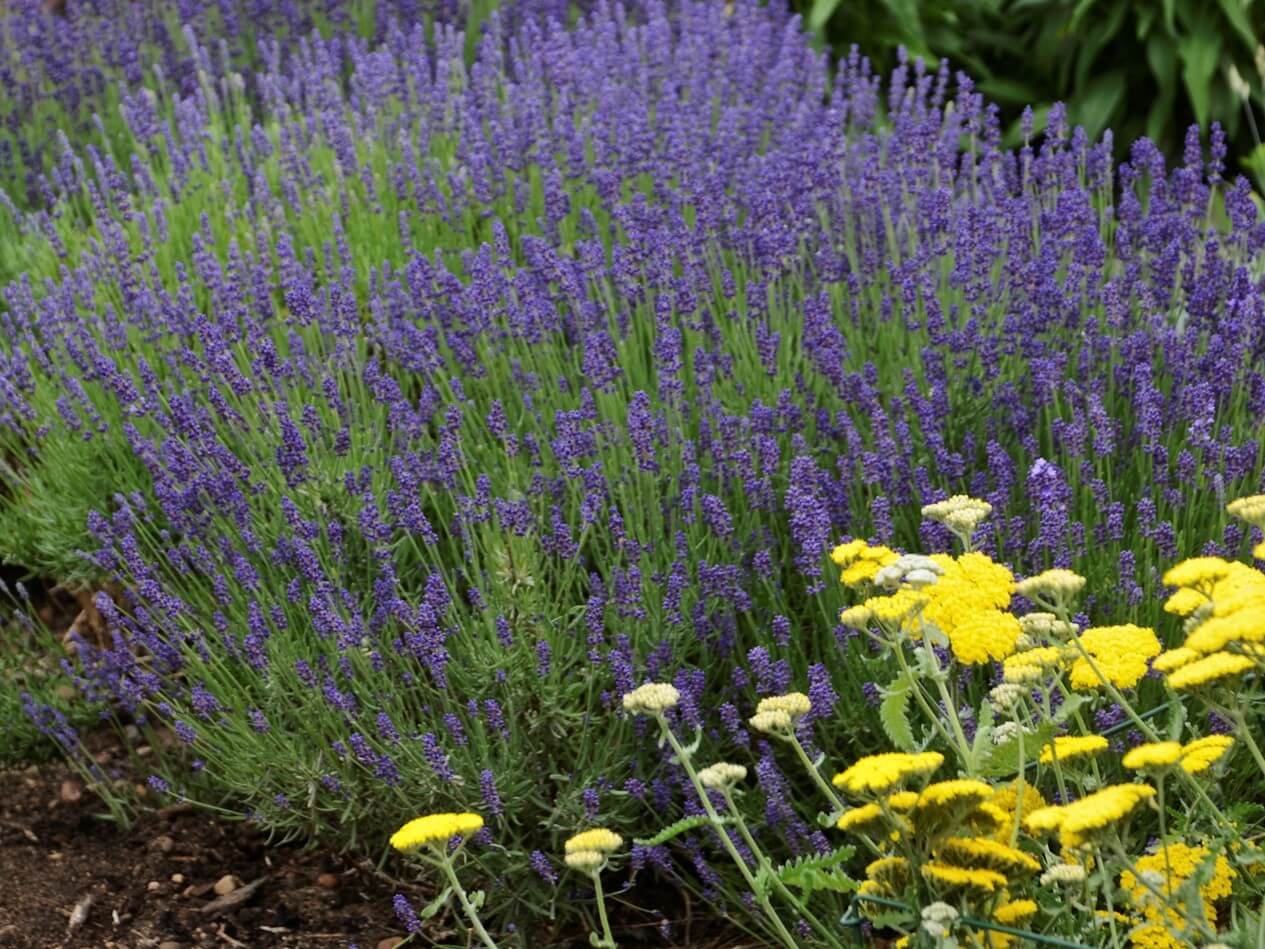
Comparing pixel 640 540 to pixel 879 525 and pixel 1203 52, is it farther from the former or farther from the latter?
pixel 1203 52

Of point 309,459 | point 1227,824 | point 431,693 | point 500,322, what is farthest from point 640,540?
point 1227,824

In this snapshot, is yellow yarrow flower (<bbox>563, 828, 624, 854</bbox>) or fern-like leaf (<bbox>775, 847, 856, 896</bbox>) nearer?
yellow yarrow flower (<bbox>563, 828, 624, 854</bbox>)

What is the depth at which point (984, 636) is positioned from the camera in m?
2.02

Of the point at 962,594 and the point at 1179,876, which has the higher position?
the point at 962,594

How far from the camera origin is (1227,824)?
1977 mm

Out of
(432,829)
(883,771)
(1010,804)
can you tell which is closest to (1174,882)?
(1010,804)

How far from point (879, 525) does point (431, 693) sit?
840mm

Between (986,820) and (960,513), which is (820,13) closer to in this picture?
(960,513)

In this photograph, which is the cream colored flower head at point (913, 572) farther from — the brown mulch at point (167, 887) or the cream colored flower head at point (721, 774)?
the brown mulch at point (167, 887)

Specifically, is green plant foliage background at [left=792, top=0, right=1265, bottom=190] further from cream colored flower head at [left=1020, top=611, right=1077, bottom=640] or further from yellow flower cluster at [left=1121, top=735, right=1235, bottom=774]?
yellow flower cluster at [left=1121, top=735, right=1235, bottom=774]

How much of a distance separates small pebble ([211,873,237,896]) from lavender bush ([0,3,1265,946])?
0.48 feet

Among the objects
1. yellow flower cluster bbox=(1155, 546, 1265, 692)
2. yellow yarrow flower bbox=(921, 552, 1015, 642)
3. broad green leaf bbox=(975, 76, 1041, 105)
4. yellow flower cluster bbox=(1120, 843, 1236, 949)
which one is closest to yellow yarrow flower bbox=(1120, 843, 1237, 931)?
yellow flower cluster bbox=(1120, 843, 1236, 949)

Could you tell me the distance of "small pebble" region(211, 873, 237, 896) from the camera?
309 cm

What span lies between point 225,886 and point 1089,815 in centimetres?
196
